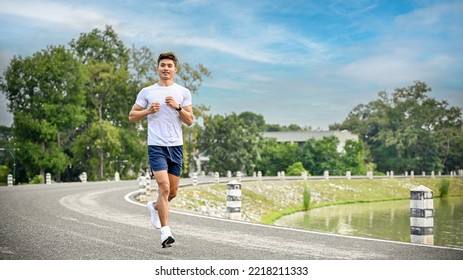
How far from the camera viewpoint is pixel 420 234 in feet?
28.5

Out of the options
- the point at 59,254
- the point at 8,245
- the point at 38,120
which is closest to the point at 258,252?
the point at 59,254

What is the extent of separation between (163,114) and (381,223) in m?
22.8

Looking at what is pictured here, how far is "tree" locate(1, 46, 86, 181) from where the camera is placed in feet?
93.5

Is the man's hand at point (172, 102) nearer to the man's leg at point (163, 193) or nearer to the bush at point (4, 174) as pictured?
the man's leg at point (163, 193)

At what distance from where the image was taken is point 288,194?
40.8 m

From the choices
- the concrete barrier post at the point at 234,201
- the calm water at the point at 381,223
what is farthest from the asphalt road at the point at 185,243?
the calm water at the point at 381,223

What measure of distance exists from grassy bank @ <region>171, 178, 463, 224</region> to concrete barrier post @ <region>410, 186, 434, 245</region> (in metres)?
14.6

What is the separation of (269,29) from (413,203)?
333 centimetres

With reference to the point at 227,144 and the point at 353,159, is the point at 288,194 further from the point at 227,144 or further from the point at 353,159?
the point at 353,159

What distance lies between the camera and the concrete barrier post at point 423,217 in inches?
341

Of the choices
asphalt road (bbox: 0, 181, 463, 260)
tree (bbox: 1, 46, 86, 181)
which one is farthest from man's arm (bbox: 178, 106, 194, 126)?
tree (bbox: 1, 46, 86, 181)

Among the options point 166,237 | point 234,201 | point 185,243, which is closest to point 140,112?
point 166,237

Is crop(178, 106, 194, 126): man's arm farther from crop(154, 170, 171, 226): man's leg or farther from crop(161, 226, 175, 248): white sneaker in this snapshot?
crop(161, 226, 175, 248): white sneaker

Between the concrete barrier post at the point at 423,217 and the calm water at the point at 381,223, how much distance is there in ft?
35.1
